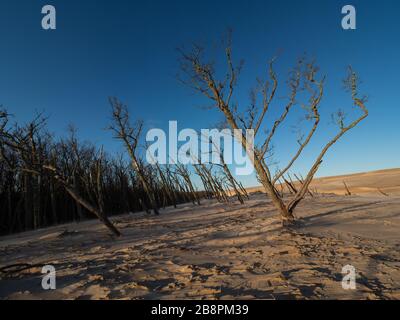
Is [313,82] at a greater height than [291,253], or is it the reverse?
[313,82]

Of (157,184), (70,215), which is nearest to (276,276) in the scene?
(70,215)

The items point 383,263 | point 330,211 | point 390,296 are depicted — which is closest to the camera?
point 390,296

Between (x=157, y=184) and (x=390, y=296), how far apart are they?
30.0m

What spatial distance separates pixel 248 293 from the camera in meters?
3.09

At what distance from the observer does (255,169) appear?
8125 mm

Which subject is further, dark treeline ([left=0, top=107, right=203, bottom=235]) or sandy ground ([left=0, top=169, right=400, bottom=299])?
dark treeline ([left=0, top=107, right=203, bottom=235])

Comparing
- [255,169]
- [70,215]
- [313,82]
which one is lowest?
[70,215]

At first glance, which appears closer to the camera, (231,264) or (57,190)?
(231,264)

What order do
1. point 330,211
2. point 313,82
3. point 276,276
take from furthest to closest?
1. point 330,211
2. point 313,82
3. point 276,276

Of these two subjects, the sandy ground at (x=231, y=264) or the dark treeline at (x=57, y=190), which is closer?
the sandy ground at (x=231, y=264)

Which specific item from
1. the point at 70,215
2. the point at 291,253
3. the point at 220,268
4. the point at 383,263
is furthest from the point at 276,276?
the point at 70,215

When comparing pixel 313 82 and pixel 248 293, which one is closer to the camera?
pixel 248 293
